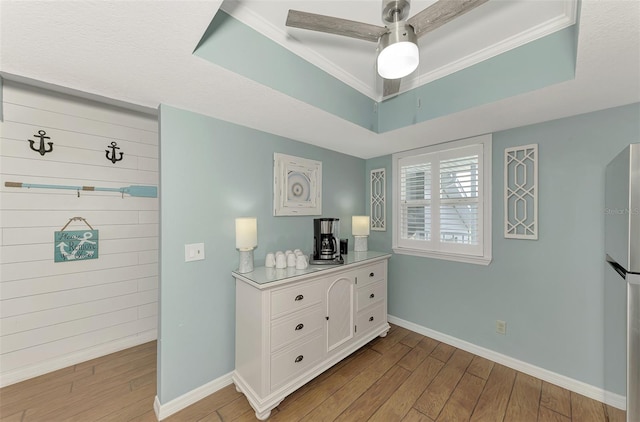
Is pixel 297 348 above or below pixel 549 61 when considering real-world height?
below

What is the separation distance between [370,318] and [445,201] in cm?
148

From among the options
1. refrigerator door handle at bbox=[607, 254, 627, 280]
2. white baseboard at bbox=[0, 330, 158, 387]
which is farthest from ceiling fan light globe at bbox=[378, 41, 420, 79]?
white baseboard at bbox=[0, 330, 158, 387]

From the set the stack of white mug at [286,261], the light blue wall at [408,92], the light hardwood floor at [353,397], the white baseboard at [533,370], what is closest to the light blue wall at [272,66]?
the light blue wall at [408,92]

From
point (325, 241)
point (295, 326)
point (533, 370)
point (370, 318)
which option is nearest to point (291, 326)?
point (295, 326)

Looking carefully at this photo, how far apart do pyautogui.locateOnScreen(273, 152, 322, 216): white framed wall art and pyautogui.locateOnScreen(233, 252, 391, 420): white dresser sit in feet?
2.18

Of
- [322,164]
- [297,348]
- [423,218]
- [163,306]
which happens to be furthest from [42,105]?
[423,218]

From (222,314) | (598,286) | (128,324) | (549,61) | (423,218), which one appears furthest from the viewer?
(423,218)

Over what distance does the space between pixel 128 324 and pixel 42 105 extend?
2.16m

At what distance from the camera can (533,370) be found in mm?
2041

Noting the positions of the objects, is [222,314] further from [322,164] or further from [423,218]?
[423,218]

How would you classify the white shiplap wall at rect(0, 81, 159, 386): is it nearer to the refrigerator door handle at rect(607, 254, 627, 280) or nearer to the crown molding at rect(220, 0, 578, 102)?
the crown molding at rect(220, 0, 578, 102)

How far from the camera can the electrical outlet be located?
2.20 metres

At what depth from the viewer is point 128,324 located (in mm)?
2475

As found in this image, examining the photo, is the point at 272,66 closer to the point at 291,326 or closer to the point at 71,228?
the point at 291,326
